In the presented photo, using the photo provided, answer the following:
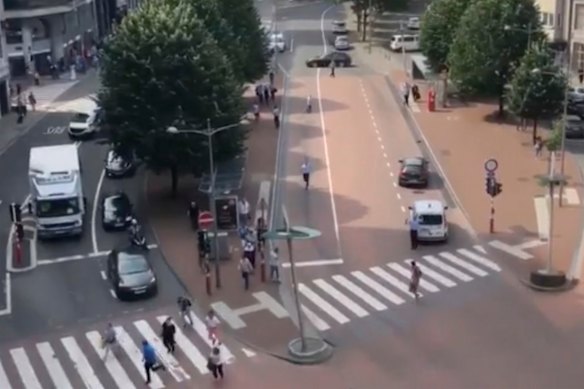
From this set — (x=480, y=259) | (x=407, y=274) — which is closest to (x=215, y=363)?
(x=407, y=274)

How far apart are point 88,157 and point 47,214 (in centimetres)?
1594

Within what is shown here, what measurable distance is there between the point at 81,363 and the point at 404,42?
73233mm

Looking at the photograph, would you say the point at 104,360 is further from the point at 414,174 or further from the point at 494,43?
the point at 494,43

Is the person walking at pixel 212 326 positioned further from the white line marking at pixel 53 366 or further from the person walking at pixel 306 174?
the person walking at pixel 306 174

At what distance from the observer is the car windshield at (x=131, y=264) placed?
41.3 m

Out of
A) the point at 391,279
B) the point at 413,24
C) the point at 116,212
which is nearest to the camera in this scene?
the point at 391,279

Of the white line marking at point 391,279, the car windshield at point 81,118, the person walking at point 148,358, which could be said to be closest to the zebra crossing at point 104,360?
the person walking at point 148,358

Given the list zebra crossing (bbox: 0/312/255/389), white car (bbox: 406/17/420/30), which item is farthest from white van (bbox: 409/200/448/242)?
white car (bbox: 406/17/420/30)

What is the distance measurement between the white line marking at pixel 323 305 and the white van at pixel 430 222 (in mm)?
6905

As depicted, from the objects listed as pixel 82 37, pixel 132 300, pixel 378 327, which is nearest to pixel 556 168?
pixel 378 327

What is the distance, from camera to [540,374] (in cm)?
3319

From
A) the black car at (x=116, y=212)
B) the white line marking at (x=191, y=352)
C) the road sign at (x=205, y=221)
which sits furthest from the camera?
the black car at (x=116, y=212)

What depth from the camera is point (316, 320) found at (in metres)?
38.3

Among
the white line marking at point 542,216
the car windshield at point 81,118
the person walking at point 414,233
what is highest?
the car windshield at point 81,118
